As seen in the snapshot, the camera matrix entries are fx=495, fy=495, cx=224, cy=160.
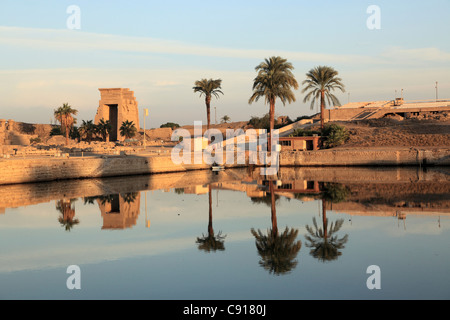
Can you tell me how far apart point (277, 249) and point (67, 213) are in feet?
38.8

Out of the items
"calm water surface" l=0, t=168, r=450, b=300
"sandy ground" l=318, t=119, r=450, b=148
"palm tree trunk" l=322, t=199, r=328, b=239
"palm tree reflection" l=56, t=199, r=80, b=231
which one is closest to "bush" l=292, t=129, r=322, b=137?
"sandy ground" l=318, t=119, r=450, b=148

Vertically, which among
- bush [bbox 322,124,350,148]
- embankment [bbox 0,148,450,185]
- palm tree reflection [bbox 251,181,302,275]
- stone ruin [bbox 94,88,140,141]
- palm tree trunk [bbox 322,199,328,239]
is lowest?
palm tree reflection [bbox 251,181,302,275]

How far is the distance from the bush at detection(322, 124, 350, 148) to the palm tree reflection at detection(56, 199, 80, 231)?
1427 inches

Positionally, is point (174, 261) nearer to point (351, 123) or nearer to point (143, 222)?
point (143, 222)

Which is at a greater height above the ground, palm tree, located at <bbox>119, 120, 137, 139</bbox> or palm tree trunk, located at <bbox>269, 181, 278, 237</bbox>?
palm tree, located at <bbox>119, 120, 137, 139</bbox>

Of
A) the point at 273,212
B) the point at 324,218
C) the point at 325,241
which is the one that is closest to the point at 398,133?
the point at 273,212

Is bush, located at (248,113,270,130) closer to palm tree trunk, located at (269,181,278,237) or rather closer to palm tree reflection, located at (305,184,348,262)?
palm tree trunk, located at (269,181,278,237)

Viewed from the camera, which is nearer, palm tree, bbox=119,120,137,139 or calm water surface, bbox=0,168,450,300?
calm water surface, bbox=0,168,450,300

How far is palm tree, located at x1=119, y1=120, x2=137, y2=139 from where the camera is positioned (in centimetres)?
7381

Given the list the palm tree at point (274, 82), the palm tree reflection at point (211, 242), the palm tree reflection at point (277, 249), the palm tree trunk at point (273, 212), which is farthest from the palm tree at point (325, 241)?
the palm tree at point (274, 82)

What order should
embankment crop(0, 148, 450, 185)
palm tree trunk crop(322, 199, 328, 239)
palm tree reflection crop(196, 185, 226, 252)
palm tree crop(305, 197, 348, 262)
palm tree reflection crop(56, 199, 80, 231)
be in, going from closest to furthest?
1. palm tree crop(305, 197, 348, 262)
2. palm tree reflection crop(196, 185, 226, 252)
3. palm tree trunk crop(322, 199, 328, 239)
4. palm tree reflection crop(56, 199, 80, 231)
5. embankment crop(0, 148, 450, 185)

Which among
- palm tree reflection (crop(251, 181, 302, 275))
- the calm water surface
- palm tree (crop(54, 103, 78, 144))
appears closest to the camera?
the calm water surface

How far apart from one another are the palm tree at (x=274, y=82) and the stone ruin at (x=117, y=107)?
96.6 feet
